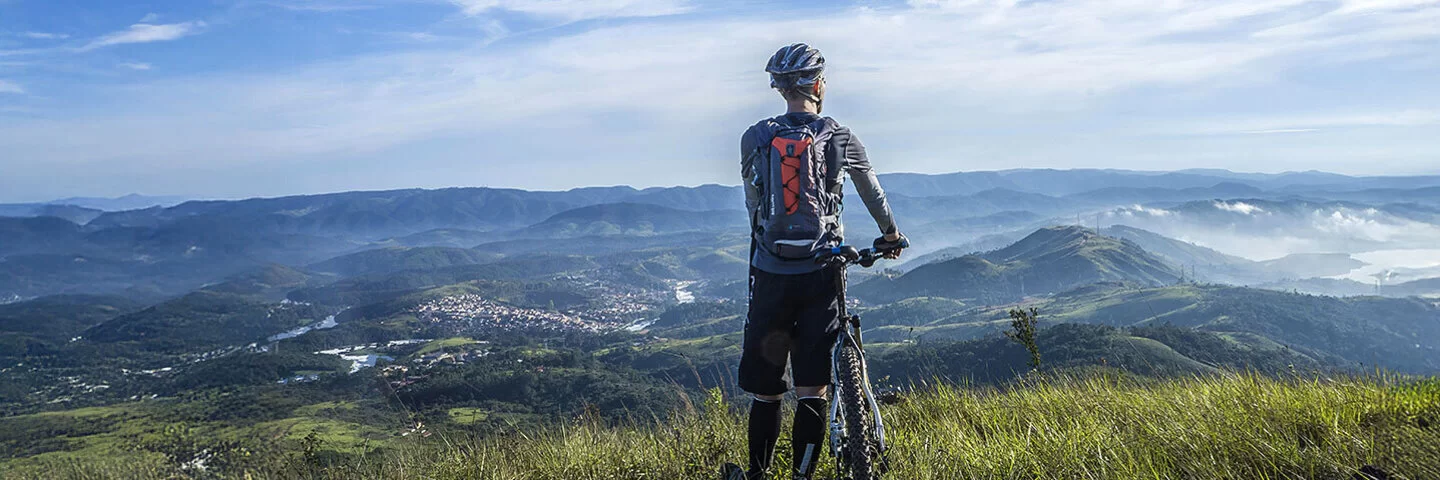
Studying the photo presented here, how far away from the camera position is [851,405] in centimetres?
399

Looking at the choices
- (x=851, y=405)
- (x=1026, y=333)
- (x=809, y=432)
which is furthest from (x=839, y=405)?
(x=1026, y=333)

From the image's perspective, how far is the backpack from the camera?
425 centimetres

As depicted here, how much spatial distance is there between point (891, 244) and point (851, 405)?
1.07 metres

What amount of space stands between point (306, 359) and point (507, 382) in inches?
3765

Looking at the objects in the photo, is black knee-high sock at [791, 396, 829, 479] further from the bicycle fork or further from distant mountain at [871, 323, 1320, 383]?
distant mountain at [871, 323, 1320, 383]

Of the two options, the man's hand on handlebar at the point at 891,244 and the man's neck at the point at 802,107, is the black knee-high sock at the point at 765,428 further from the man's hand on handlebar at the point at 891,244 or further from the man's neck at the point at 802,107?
the man's neck at the point at 802,107

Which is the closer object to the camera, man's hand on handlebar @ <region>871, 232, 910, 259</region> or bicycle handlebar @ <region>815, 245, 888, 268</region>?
bicycle handlebar @ <region>815, 245, 888, 268</region>

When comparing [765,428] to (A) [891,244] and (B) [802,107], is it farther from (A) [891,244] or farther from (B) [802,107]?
(B) [802,107]

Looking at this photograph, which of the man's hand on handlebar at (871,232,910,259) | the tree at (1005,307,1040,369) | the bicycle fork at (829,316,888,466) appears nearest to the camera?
the bicycle fork at (829,316,888,466)

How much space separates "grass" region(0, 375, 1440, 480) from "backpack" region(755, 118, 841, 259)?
52.1 inches

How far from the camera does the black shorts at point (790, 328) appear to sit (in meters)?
4.30

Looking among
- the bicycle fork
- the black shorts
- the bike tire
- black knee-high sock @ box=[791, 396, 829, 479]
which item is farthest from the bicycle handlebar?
black knee-high sock @ box=[791, 396, 829, 479]

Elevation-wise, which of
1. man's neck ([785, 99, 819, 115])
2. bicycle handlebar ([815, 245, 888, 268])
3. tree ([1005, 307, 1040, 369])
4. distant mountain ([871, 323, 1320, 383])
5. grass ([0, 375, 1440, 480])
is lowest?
distant mountain ([871, 323, 1320, 383])

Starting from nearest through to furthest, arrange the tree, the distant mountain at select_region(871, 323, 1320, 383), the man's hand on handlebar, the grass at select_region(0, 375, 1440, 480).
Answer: the grass at select_region(0, 375, 1440, 480)
the man's hand on handlebar
the tree
the distant mountain at select_region(871, 323, 1320, 383)
